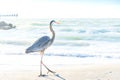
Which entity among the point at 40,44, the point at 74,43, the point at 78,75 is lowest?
the point at 74,43

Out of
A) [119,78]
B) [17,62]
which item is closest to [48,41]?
[119,78]

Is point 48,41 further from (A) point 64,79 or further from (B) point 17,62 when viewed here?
(B) point 17,62

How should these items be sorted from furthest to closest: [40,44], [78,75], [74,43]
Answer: [74,43] < [40,44] < [78,75]

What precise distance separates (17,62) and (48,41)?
11.3 ft

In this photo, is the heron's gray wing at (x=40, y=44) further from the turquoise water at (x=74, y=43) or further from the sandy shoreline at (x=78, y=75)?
the turquoise water at (x=74, y=43)

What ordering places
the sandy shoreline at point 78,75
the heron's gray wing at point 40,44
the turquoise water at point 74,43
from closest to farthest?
the sandy shoreline at point 78,75
the heron's gray wing at point 40,44
the turquoise water at point 74,43

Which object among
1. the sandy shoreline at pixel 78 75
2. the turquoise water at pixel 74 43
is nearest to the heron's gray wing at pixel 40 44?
the sandy shoreline at pixel 78 75

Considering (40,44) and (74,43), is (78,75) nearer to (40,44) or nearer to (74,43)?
(40,44)

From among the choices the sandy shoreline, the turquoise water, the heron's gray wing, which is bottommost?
the turquoise water

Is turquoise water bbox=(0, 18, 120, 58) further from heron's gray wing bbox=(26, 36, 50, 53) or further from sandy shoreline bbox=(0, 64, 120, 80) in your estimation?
heron's gray wing bbox=(26, 36, 50, 53)

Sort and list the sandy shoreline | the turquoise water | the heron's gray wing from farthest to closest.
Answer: the turquoise water
the heron's gray wing
the sandy shoreline

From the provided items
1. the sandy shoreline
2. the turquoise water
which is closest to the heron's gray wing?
the sandy shoreline

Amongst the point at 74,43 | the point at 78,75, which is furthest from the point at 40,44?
the point at 74,43

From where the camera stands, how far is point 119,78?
825cm
